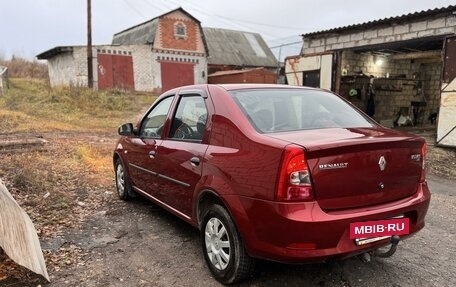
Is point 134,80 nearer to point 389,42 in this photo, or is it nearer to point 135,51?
point 135,51

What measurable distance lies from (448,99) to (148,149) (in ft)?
30.0

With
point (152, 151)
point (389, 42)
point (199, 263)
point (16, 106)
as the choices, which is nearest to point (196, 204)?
point (199, 263)

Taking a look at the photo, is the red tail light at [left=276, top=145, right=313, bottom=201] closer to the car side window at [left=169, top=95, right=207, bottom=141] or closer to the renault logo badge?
the renault logo badge

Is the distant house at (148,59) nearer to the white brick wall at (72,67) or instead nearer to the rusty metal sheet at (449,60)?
the white brick wall at (72,67)

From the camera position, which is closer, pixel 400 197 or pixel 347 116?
pixel 400 197

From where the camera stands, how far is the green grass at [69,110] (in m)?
13.6

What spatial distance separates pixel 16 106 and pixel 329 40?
13.6m

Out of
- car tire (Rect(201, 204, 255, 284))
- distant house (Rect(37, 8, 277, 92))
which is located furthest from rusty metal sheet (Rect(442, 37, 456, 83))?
distant house (Rect(37, 8, 277, 92))

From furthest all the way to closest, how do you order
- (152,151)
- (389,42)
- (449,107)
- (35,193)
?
(389,42)
(449,107)
(35,193)
(152,151)

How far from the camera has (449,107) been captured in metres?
10.6

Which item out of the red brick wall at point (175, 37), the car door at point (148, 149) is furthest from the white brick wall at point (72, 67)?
the car door at point (148, 149)

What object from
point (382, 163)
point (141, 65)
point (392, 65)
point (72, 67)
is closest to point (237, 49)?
point (141, 65)

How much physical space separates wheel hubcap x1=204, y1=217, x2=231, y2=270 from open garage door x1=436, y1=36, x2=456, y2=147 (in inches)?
369

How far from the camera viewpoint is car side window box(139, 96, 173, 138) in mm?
4393
